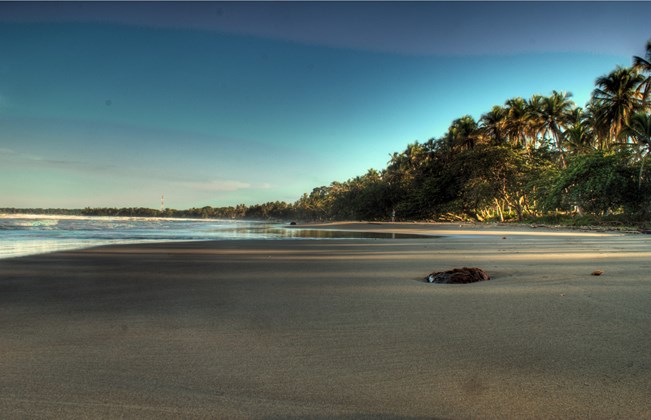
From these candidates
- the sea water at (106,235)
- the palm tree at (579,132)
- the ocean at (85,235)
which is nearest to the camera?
the ocean at (85,235)

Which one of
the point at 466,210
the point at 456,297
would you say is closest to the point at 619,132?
the point at 466,210

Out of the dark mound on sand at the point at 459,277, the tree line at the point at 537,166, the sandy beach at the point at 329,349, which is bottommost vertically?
the sandy beach at the point at 329,349

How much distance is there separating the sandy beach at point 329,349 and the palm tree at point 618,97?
32.4 metres

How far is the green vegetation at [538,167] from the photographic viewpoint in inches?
1001

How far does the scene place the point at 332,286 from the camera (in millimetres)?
4887

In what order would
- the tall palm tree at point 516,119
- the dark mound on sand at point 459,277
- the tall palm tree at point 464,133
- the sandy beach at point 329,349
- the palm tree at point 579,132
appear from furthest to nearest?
1. the tall palm tree at point 464,133
2. the tall palm tree at point 516,119
3. the palm tree at point 579,132
4. the dark mound on sand at point 459,277
5. the sandy beach at point 329,349

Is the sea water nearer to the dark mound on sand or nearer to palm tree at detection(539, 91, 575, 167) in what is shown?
the dark mound on sand

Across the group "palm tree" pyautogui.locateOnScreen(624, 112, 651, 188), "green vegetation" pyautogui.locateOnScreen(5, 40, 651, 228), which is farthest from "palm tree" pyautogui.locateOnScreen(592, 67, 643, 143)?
"palm tree" pyautogui.locateOnScreen(624, 112, 651, 188)

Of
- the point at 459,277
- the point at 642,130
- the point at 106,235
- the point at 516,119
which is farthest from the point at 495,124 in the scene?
the point at 459,277

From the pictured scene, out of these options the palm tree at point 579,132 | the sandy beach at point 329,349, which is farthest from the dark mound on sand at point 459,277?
the palm tree at point 579,132

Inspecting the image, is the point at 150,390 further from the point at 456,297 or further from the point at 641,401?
the point at 456,297

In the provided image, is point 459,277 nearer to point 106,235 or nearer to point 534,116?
point 106,235

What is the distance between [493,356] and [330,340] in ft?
3.29

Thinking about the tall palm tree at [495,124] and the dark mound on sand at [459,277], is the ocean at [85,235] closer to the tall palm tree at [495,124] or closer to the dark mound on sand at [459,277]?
the dark mound on sand at [459,277]
